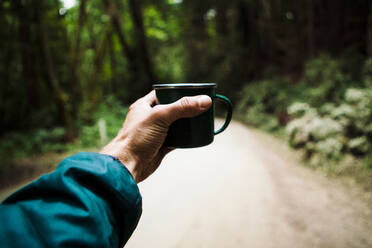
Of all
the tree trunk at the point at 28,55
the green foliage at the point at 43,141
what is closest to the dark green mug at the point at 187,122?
the green foliage at the point at 43,141

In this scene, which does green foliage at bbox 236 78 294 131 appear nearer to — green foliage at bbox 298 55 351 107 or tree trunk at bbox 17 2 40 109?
green foliage at bbox 298 55 351 107

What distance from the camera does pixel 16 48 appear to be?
7820mm

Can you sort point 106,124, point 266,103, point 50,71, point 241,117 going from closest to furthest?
1. point 50,71
2. point 106,124
3. point 266,103
4. point 241,117

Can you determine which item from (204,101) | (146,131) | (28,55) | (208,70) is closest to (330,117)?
(204,101)

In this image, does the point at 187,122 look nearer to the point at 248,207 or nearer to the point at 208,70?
the point at 248,207

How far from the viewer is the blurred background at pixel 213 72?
215 inches

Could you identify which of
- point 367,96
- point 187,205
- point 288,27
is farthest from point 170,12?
point 187,205

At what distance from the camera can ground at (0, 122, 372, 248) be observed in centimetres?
274

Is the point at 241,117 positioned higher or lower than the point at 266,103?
lower

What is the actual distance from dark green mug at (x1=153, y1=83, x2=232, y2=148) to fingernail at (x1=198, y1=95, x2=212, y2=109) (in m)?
0.05

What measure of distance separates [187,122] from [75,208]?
2.23 feet

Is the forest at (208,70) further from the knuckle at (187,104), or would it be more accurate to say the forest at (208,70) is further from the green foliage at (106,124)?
the knuckle at (187,104)

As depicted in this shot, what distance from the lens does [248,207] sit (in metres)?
3.33

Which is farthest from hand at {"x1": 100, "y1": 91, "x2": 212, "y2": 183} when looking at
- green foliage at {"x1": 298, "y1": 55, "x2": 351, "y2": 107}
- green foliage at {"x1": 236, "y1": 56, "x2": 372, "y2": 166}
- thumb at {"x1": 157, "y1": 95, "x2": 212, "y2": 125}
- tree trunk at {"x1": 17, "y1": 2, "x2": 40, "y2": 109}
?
tree trunk at {"x1": 17, "y1": 2, "x2": 40, "y2": 109}
